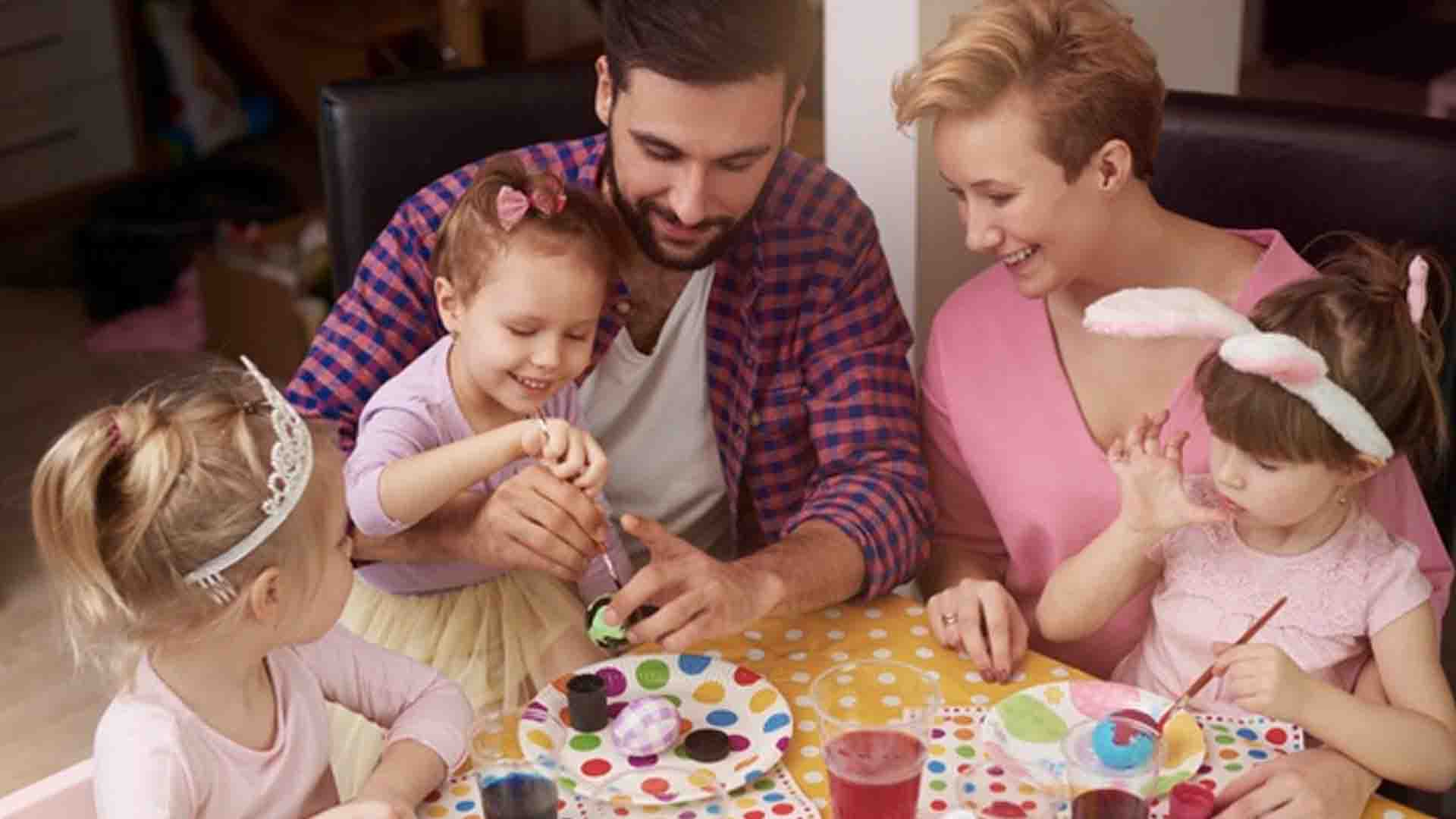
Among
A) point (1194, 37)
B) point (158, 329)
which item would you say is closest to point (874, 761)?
point (1194, 37)

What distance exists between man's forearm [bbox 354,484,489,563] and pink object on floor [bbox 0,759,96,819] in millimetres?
404

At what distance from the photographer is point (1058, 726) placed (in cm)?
171

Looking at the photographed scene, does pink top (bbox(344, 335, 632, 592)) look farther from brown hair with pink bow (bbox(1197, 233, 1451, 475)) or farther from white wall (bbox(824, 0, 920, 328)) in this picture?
brown hair with pink bow (bbox(1197, 233, 1451, 475))

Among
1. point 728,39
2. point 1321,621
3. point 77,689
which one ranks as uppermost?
point 728,39

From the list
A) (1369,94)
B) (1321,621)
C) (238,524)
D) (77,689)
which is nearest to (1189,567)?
(1321,621)

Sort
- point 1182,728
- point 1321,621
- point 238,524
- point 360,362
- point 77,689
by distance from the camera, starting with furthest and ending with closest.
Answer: point 77,689, point 360,362, point 1321,621, point 1182,728, point 238,524

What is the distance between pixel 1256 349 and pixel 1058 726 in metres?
0.38

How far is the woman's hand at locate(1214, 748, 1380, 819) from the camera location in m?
1.56

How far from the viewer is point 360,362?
216 cm

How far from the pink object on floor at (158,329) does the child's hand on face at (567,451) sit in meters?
2.94

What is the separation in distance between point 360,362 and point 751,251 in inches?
18.5

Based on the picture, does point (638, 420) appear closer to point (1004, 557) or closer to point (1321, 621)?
point (1004, 557)

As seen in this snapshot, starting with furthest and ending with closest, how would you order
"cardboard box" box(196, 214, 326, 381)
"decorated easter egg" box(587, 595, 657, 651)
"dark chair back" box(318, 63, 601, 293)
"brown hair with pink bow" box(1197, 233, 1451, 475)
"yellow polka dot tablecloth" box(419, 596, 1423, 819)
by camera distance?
"cardboard box" box(196, 214, 326, 381)
"dark chair back" box(318, 63, 601, 293)
"decorated easter egg" box(587, 595, 657, 651)
"brown hair with pink bow" box(1197, 233, 1451, 475)
"yellow polka dot tablecloth" box(419, 596, 1423, 819)

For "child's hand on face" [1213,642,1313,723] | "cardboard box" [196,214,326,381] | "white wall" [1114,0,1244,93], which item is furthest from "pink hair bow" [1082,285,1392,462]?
"cardboard box" [196,214,326,381]
